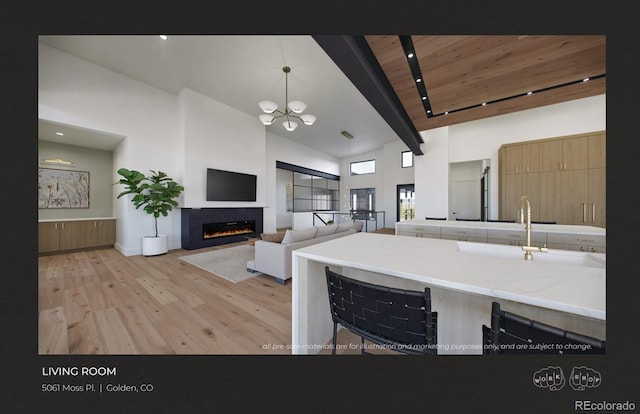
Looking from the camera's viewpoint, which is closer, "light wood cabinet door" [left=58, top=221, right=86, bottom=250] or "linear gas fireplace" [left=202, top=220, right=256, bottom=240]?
"light wood cabinet door" [left=58, top=221, right=86, bottom=250]

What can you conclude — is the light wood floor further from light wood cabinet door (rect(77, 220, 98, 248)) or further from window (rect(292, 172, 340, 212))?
window (rect(292, 172, 340, 212))

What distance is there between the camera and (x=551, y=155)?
9.96 feet

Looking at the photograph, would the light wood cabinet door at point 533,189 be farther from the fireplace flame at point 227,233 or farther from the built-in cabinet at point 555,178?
the fireplace flame at point 227,233

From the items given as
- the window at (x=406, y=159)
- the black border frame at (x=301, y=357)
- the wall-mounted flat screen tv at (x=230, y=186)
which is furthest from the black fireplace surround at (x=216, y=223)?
the window at (x=406, y=159)

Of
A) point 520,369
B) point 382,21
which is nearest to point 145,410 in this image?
point 520,369

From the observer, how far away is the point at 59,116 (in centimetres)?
278

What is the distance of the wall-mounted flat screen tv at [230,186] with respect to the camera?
439 cm

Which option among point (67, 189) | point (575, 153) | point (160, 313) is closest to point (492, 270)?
point (160, 313)

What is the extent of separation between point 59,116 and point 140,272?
2.56m

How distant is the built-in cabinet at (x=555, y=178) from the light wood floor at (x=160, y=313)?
3.83 meters

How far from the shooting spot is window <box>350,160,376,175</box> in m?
7.74

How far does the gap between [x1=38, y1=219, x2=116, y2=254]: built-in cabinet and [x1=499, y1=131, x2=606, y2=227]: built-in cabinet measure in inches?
303

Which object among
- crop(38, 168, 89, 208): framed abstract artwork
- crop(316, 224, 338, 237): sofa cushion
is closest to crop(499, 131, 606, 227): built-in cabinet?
crop(316, 224, 338, 237): sofa cushion

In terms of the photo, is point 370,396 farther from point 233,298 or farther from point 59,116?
point 59,116
